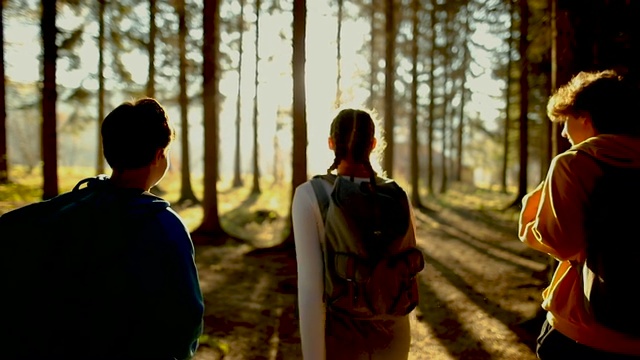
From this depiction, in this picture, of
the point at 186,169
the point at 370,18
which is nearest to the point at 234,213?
the point at 186,169

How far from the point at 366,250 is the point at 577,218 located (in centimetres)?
92

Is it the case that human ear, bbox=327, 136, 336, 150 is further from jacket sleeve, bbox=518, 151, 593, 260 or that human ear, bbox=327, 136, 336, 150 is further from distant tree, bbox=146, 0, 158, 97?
distant tree, bbox=146, 0, 158, 97

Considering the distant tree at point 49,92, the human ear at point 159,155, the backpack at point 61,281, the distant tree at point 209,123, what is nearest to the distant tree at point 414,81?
the distant tree at point 209,123

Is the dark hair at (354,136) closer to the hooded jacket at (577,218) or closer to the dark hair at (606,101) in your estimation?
the hooded jacket at (577,218)

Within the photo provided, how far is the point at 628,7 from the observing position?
5.63 metres

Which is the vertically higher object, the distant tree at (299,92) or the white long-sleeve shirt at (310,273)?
the distant tree at (299,92)

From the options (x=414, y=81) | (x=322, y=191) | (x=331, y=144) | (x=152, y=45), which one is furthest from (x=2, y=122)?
(x=322, y=191)

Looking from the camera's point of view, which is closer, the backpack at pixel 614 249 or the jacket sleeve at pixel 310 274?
the backpack at pixel 614 249

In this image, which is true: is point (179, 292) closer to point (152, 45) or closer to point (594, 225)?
point (594, 225)

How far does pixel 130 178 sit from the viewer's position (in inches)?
69.0

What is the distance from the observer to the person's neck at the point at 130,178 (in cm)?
175

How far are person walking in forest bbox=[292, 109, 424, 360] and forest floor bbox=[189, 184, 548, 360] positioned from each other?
3513mm

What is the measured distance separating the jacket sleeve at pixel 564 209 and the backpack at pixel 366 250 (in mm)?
606

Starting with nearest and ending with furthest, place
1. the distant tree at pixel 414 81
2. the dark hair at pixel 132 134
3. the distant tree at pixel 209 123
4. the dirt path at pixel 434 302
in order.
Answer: the dark hair at pixel 132 134 < the dirt path at pixel 434 302 < the distant tree at pixel 209 123 < the distant tree at pixel 414 81
